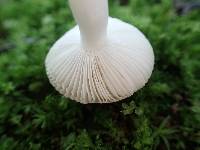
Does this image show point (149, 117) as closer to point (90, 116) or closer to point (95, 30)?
point (90, 116)

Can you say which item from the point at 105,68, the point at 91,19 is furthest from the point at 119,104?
the point at 91,19

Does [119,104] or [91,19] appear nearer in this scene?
[91,19]

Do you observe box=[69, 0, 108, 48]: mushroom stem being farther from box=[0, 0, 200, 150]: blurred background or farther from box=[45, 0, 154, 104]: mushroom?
box=[0, 0, 200, 150]: blurred background

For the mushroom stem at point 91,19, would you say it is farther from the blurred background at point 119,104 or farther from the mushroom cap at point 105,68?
the blurred background at point 119,104

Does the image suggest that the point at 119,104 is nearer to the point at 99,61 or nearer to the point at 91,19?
the point at 99,61

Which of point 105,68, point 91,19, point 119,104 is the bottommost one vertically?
point 119,104

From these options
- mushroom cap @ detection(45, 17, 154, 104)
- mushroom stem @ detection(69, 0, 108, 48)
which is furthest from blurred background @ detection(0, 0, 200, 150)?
mushroom stem @ detection(69, 0, 108, 48)

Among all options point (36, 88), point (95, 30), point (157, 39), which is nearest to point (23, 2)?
point (36, 88)
